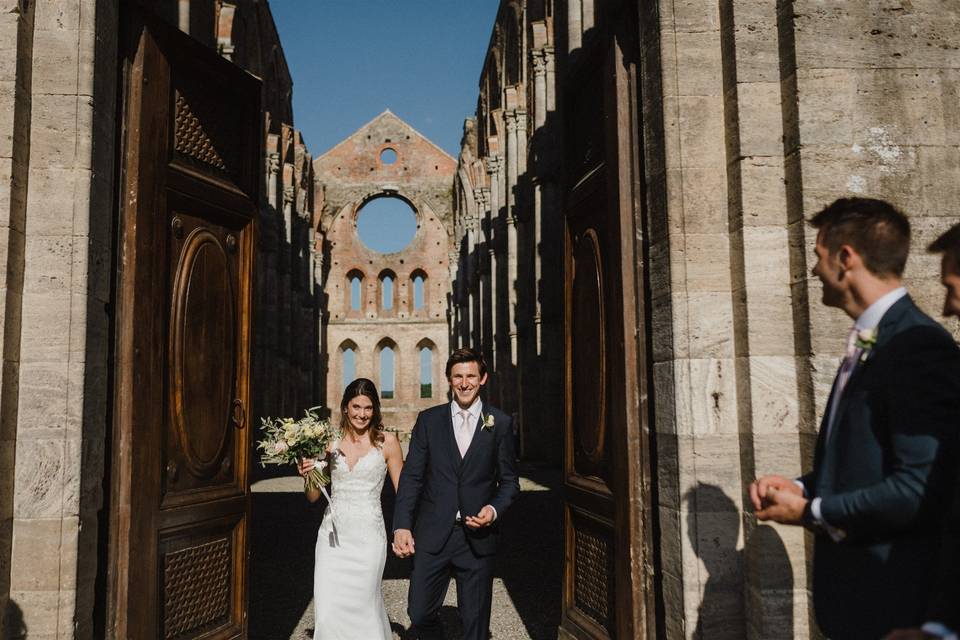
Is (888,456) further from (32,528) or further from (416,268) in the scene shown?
(416,268)

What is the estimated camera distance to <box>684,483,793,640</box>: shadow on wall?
3.47 m

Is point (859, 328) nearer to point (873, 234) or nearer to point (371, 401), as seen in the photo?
point (873, 234)

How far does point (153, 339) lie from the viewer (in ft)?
13.2

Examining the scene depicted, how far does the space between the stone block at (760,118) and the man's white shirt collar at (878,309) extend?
1829 millimetres

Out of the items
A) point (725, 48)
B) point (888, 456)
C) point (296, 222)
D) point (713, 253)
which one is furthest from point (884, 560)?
point (296, 222)

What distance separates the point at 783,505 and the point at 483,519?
6.65ft

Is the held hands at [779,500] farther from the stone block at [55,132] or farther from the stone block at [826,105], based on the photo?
the stone block at [55,132]

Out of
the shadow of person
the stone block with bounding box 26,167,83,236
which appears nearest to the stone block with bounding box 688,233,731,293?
the stone block with bounding box 26,167,83,236

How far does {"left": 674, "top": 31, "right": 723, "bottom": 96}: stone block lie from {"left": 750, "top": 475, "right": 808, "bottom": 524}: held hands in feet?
7.72

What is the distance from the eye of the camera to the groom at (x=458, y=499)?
391 cm

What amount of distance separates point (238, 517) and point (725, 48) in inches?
147

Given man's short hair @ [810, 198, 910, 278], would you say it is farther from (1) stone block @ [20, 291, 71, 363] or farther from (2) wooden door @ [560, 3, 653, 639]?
(1) stone block @ [20, 291, 71, 363]

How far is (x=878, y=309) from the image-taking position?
2029 mm

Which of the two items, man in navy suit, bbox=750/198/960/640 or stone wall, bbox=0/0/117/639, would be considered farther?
stone wall, bbox=0/0/117/639
